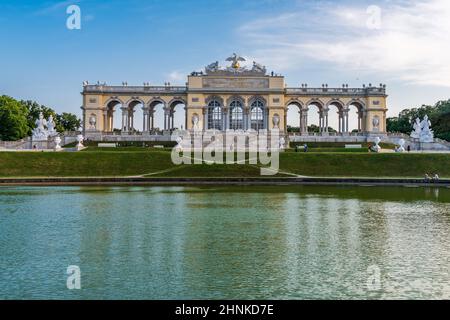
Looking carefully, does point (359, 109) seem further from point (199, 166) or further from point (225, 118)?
point (199, 166)

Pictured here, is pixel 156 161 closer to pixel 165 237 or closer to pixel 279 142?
pixel 279 142

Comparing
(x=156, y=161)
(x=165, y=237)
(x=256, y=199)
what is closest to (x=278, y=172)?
(x=156, y=161)

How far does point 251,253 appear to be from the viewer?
13781mm

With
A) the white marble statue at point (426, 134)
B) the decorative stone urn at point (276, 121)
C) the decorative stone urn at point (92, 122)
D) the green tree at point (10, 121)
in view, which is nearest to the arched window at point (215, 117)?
the decorative stone urn at point (276, 121)

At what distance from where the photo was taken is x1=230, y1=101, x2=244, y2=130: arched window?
7644cm

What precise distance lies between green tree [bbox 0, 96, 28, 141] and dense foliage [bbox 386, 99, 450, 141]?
197 ft

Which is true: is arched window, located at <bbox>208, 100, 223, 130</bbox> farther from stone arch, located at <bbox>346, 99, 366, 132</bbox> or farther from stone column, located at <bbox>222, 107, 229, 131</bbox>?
stone arch, located at <bbox>346, 99, 366, 132</bbox>

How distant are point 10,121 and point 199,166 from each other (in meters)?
40.9

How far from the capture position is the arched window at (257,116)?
76438mm

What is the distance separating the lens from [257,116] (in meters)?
76.8

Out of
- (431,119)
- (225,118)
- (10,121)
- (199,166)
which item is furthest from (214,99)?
(431,119)

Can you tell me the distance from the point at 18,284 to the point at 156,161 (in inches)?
1384

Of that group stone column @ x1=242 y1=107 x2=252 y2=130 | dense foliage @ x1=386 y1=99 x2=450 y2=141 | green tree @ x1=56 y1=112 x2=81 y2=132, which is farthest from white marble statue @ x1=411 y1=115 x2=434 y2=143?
green tree @ x1=56 y1=112 x2=81 y2=132

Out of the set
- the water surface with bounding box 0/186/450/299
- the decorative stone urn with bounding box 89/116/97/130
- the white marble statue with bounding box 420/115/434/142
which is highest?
the decorative stone urn with bounding box 89/116/97/130
